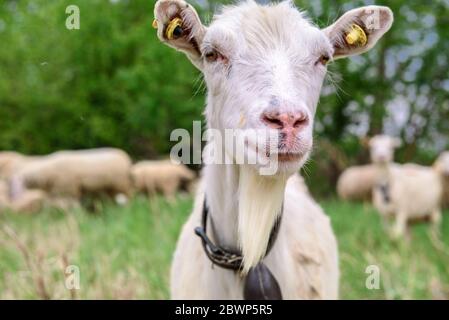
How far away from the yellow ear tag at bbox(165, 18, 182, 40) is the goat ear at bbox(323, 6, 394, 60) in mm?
714

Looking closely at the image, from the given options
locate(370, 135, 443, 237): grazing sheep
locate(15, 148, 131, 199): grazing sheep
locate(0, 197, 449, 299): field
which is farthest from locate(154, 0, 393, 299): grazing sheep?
locate(15, 148, 131, 199): grazing sheep

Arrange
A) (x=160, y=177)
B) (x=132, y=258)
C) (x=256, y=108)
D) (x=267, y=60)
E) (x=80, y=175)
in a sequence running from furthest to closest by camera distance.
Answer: (x=160, y=177) → (x=80, y=175) → (x=132, y=258) → (x=267, y=60) → (x=256, y=108)

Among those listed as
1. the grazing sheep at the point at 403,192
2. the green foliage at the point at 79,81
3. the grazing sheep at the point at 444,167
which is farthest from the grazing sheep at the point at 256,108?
the green foliage at the point at 79,81

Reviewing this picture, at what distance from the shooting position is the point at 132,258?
5.80 m

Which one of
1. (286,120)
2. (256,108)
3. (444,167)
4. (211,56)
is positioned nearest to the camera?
(286,120)

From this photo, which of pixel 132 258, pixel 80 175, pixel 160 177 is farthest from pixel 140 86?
pixel 132 258

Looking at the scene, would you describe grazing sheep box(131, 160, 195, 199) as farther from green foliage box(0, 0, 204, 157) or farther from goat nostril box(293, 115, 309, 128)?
goat nostril box(293, 115, 309, 128)

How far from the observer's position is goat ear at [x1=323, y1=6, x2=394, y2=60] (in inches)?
112

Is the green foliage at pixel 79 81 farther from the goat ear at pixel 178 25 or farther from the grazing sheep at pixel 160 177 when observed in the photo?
the goat ear at pixel 178 25

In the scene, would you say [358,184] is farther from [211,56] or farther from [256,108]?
[256,108]

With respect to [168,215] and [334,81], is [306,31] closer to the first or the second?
[334,81]

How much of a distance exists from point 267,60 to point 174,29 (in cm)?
42

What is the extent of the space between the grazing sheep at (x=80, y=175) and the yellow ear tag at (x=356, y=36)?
1014cm
